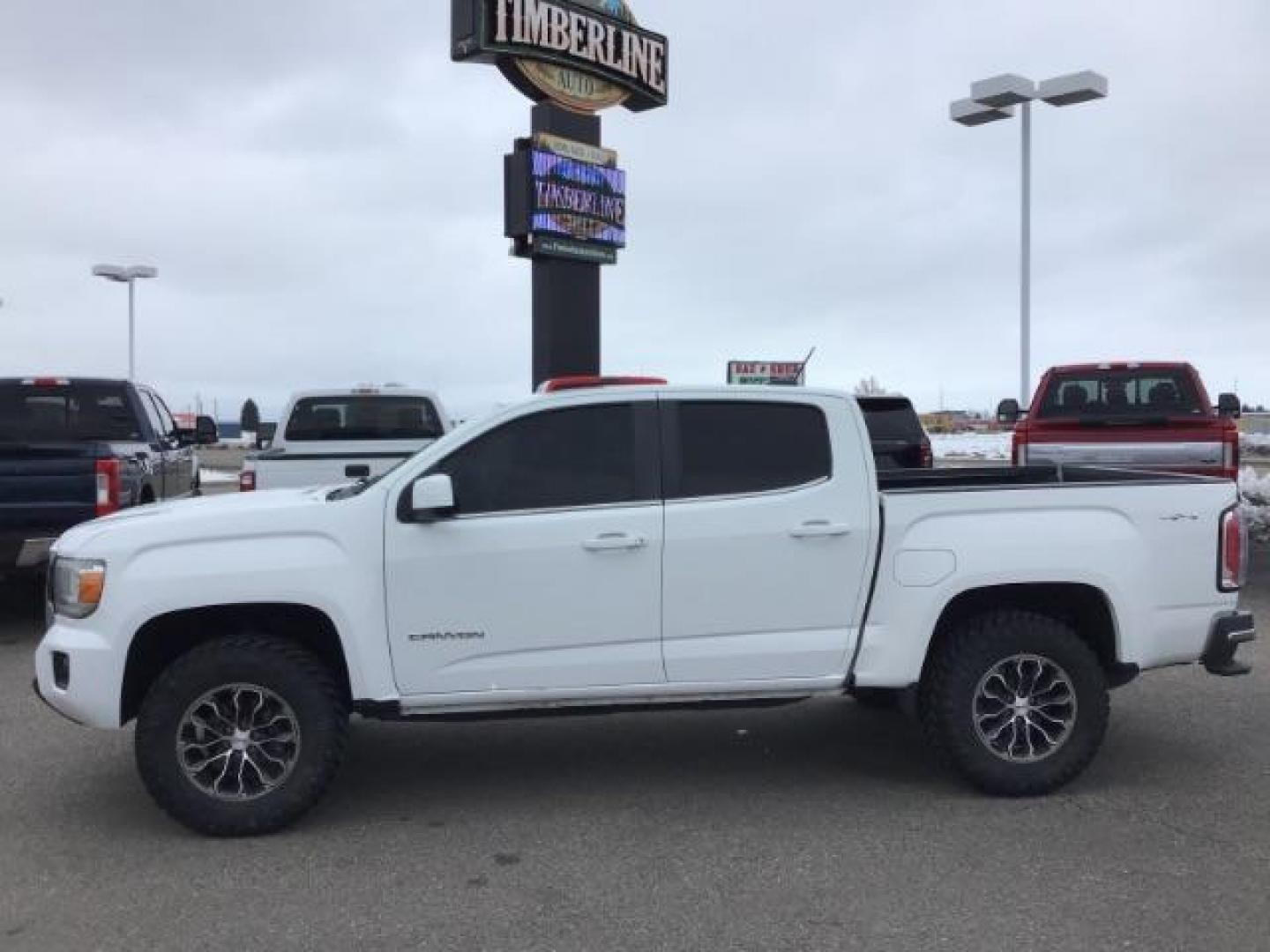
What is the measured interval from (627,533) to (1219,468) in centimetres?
883

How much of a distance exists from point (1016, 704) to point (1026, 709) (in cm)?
5

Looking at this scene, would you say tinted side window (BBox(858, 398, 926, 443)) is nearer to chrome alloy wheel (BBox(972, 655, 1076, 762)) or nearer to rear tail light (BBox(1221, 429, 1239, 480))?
rear tail light (BBox(1221, 429, 1239, 480))

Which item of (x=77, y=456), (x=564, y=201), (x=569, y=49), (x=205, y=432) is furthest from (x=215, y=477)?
(x=77, y=456)

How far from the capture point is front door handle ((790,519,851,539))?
514cm

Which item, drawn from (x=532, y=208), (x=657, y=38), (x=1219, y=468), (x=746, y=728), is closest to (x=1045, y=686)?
(x=746, y=728)

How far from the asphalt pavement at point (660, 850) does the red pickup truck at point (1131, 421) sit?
18.6ft

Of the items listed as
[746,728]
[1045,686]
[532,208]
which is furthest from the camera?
[532,208]

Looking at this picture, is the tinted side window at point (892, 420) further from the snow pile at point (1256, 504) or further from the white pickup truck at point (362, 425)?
the white pickup truck at point (362, 425)

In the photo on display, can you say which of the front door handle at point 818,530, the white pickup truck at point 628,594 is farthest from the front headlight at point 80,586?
the front door handle at point 818,530

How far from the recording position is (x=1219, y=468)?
461 inches

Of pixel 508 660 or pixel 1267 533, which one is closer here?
pixel 508 660

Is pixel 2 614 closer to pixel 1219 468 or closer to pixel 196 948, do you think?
pixel 196 948

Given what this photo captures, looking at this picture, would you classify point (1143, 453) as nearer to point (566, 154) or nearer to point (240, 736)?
point (240, 736)

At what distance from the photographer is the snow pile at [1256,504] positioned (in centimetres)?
1461
